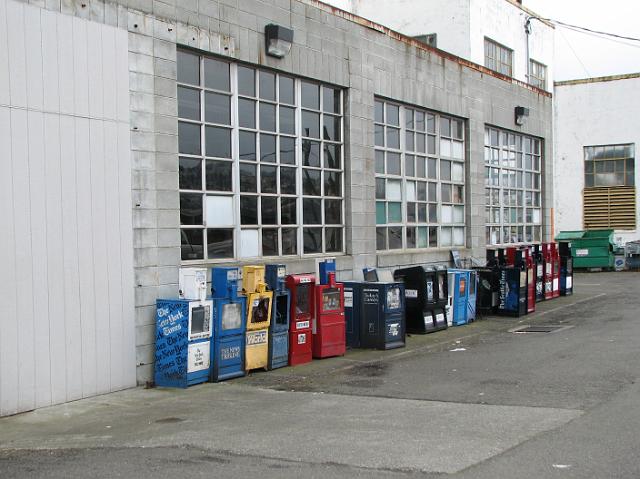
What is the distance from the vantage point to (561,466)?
625 centimetres

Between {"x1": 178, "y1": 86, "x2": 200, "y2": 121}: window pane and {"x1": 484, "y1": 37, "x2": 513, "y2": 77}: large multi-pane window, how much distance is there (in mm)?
20184

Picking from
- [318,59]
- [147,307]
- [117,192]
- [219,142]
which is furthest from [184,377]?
[318,59]

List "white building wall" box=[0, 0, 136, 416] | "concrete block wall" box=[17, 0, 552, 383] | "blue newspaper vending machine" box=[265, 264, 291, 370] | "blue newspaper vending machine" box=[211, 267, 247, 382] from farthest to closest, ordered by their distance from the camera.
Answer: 1. "blue newspaper vending machine" box=[265, 264, 291, 370]
2. "concrete block wall" box=[17, 0, 552, 383]
3. "blue newspaper vending machine" box=[211, 267, 247, 382]
4. "white building wall" box=[0, 0, 136, 416]

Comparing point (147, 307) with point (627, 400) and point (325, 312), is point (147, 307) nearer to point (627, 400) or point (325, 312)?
point (325, 312)

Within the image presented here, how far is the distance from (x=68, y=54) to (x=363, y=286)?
631cm

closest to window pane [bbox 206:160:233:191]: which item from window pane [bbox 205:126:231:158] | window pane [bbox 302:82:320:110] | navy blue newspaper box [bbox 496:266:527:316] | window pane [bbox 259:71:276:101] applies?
window pane [bbox 205:126:231:158]

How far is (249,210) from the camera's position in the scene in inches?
508

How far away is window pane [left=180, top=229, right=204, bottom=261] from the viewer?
11648 millimetres

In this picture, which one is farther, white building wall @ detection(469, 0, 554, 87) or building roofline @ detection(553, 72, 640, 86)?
building roofline @ detection(553, 72, 640, 86)

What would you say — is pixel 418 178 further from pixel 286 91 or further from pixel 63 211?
pixel 63 211

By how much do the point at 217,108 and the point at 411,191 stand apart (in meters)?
6.77

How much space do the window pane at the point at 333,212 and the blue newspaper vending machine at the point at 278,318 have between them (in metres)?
3.41

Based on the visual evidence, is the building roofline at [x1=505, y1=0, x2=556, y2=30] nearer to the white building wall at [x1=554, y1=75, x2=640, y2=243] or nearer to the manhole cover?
the white building wall at [x1=554, y1=75, x2=640, y2=243]

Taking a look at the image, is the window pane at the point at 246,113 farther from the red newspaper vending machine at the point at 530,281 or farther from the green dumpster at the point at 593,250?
the green dumpster at the point at 593,250
